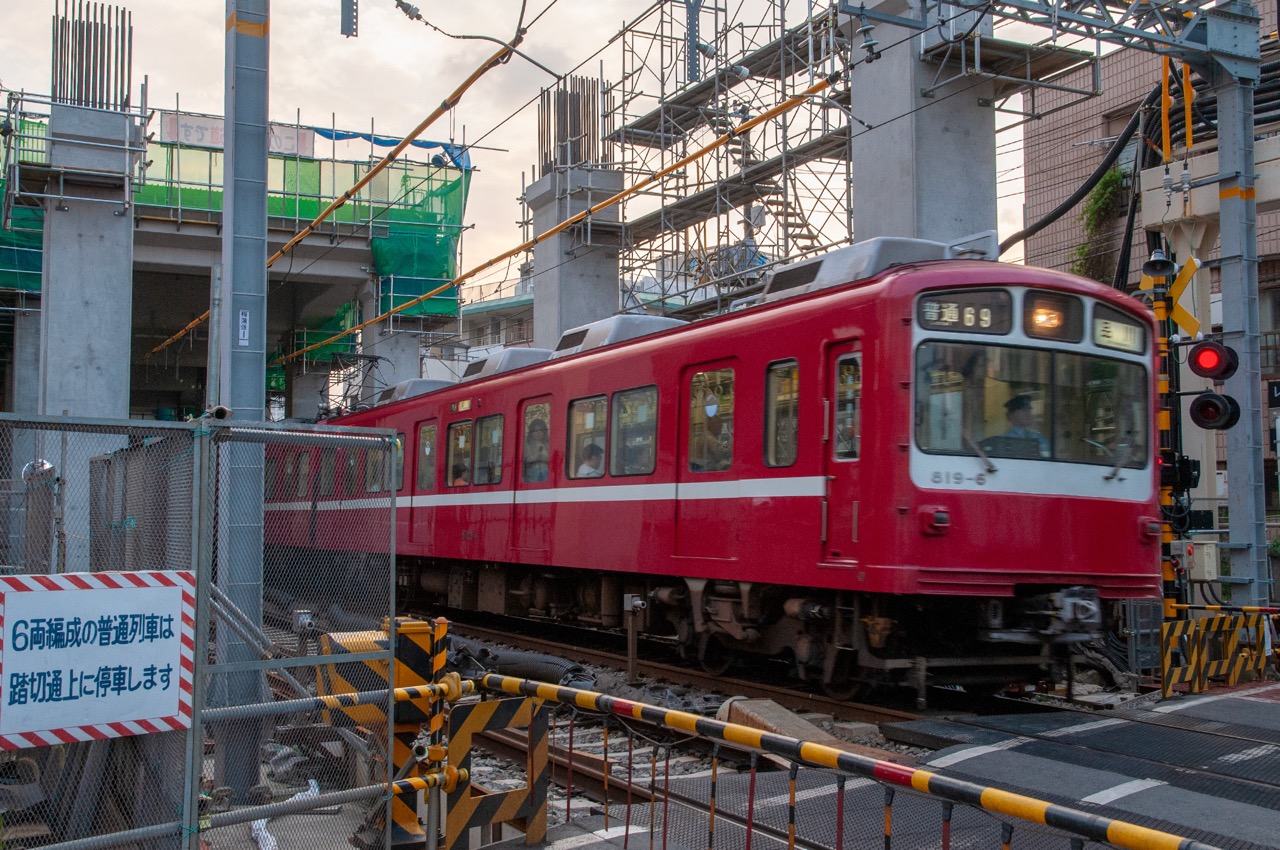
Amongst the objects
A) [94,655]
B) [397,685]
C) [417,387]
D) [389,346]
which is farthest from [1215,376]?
A: [389,346]

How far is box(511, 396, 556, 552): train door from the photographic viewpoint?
40.2ft

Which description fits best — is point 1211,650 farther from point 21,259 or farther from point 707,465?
point 21,259

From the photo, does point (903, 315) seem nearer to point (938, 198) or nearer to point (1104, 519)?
point (1104, 519)

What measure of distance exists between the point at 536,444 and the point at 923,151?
6.25 metres

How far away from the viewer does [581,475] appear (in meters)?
11.6

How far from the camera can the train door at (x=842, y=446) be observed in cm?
820

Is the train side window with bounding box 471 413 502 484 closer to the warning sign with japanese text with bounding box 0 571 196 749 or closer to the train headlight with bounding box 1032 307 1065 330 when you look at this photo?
the train headlight with bounding box 1032 307 1065 330

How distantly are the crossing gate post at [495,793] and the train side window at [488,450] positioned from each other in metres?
7.69

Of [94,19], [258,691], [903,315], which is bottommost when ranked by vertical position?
[258,691]

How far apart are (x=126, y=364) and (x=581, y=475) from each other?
8.93 meters

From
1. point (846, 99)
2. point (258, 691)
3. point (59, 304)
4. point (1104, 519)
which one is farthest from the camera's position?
point (846, 99)

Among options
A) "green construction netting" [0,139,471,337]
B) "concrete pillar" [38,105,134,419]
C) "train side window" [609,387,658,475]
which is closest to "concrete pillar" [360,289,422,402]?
"green construction netting" [0,139,471,337]

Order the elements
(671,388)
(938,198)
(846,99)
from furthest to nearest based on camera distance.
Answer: (846,99)
(938,198)
(671,388)

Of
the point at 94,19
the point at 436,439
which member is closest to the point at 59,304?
the point at 94,19
